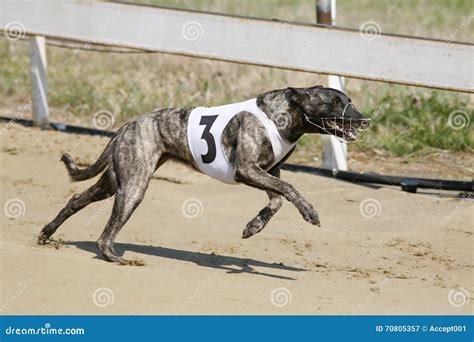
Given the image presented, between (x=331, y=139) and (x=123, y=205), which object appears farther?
(x=331, y=139)

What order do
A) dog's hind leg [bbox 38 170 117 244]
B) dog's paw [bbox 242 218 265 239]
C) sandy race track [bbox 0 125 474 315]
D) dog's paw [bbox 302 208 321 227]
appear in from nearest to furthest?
1. sandy race track [bbox 0 125 474 315]
2. dog's paw [bbox 302 208 321 227]
3. dog's paw [bbox 242 218 265 239]
4. dog's hind leg [bbox 38 170 117 244]

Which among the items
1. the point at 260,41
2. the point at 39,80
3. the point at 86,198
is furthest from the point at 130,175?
the point at 39,80

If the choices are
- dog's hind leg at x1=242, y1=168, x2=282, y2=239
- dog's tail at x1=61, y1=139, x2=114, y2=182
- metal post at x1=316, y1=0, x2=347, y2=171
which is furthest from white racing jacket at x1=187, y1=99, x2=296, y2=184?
metal post at x1=316, y1=0, x2=347, y2=171

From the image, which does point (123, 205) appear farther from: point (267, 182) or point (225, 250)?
point (267, 182)

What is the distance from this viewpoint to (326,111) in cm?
791

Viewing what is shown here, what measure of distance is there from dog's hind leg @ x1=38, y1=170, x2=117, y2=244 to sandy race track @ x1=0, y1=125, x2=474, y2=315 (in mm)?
159

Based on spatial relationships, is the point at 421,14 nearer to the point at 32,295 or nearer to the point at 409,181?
the point at 409,181

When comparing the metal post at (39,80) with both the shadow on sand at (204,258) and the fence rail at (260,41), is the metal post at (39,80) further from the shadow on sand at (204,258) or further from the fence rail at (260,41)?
the shadow on sand at (204,258)

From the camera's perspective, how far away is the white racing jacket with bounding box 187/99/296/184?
805cm

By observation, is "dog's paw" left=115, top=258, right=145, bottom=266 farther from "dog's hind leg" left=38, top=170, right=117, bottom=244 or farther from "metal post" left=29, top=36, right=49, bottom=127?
"metal post" left=29, top=36, right=49, bottom=127

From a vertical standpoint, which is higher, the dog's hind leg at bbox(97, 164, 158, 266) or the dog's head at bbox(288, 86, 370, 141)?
the dog's head at bbox(288, 86, 370, 141)

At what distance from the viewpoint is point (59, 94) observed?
13.3 meters

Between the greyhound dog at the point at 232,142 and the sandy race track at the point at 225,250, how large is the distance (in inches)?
20.3

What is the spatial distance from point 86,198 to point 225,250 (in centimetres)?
119
